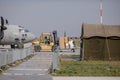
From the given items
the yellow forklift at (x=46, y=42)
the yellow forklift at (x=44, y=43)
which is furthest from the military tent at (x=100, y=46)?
the yellow forklift at (x=46, y=42)

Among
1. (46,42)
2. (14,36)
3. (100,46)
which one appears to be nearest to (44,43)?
(46,42)

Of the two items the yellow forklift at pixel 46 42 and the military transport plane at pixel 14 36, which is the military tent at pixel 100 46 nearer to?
the military transport plane at pixel 14 36

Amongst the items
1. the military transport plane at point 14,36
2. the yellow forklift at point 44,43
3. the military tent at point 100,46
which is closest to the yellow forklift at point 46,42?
the yellow forklift at point 44,43

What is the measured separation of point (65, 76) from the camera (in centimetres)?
1589

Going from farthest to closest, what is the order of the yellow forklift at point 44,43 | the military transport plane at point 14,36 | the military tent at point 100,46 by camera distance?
the yellow forklift at point 44,43 < the military transport plane at point 14,36 < the military tent at point 100,46

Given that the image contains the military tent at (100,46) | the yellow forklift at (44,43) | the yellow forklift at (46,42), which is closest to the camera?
the military tent at (100,46)

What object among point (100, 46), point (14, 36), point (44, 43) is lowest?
point (100, 46)

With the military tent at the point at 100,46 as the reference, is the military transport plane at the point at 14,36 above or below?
above

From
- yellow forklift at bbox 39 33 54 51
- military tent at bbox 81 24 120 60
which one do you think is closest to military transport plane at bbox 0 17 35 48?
yellow forklift at bbox 39 33 54 51

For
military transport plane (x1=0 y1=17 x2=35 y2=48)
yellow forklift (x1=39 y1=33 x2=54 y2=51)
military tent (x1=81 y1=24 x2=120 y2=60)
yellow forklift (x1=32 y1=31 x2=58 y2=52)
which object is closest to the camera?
military tent (x1=81 y1=24 x2=120 y2=60)

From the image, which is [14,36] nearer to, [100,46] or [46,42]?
[46,42]

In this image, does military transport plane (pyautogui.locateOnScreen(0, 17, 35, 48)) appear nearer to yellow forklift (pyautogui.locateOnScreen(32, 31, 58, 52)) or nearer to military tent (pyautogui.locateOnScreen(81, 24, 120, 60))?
yellow forklift (pyautogui.locateOnScreen(32, 31, 58, 52))

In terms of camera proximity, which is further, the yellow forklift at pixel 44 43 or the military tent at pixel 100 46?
the yellow forklift at pixel 44 43

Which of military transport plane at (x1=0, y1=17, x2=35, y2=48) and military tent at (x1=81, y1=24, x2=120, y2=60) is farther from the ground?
military transport plane at (x1=0, y1=17, x2=35, y2=48)
